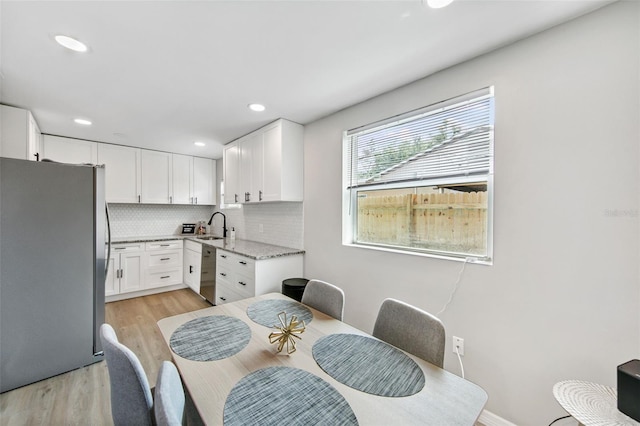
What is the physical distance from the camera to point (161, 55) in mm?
1689

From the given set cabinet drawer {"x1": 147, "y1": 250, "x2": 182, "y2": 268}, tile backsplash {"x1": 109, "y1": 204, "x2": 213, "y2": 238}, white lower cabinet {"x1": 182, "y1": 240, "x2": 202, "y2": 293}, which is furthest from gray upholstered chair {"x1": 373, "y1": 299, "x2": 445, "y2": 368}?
tile backsplash {"x1": 109, "y1": 204, "x2": 213, "y2": 238}

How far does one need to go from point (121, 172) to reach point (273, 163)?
8.74 feet

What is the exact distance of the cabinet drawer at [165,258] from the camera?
399 centimetres

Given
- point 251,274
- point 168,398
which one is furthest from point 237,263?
point 168,398

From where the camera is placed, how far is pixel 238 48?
162cm

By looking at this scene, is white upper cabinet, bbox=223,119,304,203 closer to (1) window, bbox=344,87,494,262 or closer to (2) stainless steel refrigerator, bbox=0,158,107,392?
(1) window, bbox=344,87,494,262

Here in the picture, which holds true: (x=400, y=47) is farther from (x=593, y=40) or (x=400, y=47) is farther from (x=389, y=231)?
(x=389, y=231)

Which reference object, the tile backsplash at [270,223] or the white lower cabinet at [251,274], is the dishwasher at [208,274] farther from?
the tile backsplash at [270,223]

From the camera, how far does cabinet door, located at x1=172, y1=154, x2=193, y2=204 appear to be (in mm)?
4453

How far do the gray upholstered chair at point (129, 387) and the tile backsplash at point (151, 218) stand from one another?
4.10m

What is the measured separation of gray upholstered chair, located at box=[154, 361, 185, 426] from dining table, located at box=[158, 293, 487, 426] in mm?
61

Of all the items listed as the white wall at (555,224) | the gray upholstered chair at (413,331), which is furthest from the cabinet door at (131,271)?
the white wall at (555,224)

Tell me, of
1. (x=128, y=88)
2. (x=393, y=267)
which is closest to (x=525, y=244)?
(x=393, y=267)

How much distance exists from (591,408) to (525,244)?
0.76 meters
